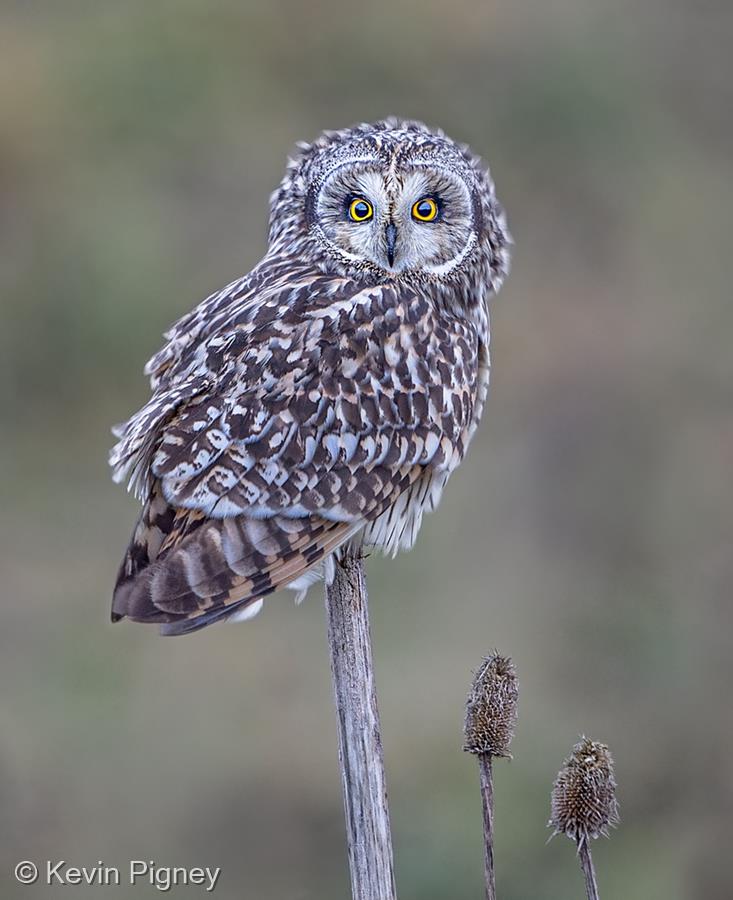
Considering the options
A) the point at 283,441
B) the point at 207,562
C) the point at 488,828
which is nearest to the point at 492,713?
Result: the point at 488,828

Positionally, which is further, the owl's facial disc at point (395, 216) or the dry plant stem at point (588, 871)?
the owl's facial disc at point (395, 216)

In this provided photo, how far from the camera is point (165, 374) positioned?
4.31 metres

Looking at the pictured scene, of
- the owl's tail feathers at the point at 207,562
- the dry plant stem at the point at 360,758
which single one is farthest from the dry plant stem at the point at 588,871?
the owl's tail feathers at the point at 207,562

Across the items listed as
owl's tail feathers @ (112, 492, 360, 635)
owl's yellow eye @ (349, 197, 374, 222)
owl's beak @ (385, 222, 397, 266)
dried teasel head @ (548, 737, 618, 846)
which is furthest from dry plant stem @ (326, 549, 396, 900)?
owl's yellow eye @ (349, 197, 374, 222)

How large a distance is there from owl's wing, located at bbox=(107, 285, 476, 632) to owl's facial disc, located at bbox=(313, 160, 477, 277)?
143 mm

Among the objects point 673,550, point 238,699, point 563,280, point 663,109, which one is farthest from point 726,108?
point 238,699

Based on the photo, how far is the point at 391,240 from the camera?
4.19 meters

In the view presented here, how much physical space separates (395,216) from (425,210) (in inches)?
6.6

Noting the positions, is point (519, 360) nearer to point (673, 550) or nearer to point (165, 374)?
point (673, 550)

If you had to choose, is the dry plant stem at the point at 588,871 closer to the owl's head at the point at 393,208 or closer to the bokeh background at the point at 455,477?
the owl's head at the point at 393,208

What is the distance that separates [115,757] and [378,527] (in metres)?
4.67

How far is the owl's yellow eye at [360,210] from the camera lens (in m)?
4.23

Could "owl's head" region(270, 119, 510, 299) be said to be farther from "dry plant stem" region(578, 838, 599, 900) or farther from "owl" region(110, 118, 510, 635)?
"dry plant stem" region(578, 838, 599, 900)

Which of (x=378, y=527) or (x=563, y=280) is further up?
(x=563, y=280)
